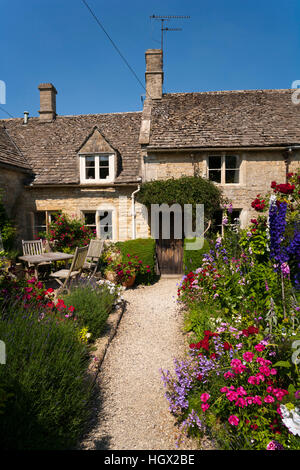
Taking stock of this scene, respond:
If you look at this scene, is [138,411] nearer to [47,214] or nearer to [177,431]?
[177,431]

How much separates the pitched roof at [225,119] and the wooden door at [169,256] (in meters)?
3.82

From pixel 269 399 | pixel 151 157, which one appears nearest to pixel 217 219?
pixel 151 157

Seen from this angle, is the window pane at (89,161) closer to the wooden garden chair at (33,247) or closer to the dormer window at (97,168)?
the dormer window at (97,168)

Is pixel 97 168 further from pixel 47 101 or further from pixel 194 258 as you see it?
pixel 47 101

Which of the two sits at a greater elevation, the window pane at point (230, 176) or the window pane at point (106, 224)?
the window pane at point (230, 176)

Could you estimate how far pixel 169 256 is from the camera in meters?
10.2

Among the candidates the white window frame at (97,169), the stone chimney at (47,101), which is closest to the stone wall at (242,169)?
the white window frame at (97,169)

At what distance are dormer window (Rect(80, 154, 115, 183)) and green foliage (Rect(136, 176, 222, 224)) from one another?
2.07 m

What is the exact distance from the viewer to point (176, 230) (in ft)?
32.7

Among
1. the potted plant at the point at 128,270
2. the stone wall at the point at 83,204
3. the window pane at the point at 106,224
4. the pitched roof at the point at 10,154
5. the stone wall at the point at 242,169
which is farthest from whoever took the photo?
the window pane at the point at 106,224

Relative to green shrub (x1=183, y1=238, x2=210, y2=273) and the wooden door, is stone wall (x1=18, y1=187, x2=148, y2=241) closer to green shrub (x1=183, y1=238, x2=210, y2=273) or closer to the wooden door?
the wooden door

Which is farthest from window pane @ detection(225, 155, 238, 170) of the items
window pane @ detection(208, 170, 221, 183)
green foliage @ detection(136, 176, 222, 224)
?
green foliage @ detection(136, 176, 222, 224)

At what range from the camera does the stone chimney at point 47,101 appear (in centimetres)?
1323

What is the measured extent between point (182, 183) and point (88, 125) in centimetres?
684
